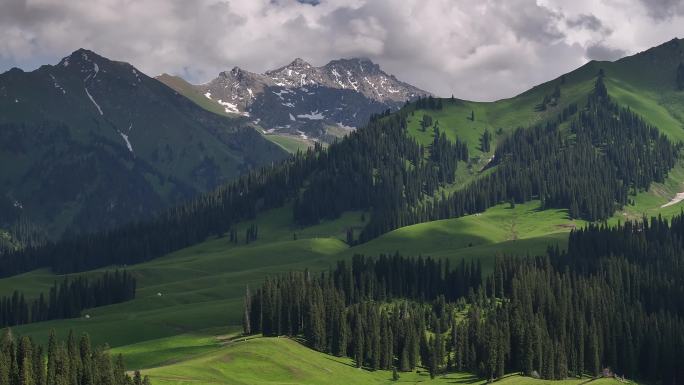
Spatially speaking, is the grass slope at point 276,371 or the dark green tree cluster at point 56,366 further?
the grass slope at point 276,371

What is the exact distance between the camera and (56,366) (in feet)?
410

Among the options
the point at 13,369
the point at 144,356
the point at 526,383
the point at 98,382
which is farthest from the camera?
the point at 144,356

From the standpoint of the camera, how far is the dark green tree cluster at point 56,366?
121m

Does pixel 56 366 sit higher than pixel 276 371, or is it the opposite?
pixel 56 366

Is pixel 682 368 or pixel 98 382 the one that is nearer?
pixel 98 382

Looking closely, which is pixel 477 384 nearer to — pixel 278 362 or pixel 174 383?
pixel 278 362

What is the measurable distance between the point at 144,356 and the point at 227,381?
38.9m

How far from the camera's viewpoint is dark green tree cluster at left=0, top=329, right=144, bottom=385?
396 ft

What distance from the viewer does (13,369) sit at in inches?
4771

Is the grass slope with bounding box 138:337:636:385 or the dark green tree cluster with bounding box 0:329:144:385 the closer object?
the dark green tree cluster with bounding box 0:329:144:385

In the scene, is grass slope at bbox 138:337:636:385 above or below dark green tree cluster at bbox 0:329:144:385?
below

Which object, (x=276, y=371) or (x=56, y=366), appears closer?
(x=56, y=366)

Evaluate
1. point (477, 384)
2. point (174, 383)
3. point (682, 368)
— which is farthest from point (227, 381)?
point (682, 368)

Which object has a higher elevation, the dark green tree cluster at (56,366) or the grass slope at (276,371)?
the dark green tree cluster at (56,366)
